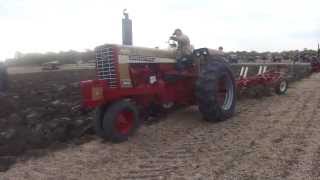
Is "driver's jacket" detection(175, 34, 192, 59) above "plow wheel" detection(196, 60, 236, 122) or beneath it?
above

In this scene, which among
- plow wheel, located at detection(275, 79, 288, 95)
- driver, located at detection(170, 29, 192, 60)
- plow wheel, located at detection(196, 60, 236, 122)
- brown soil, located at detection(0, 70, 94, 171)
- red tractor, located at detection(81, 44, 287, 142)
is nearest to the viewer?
brown soil, located at detection(0, 70, 94, 171)

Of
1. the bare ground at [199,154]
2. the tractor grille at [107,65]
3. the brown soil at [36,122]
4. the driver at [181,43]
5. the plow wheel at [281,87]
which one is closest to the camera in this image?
the bare ground at [199,154]

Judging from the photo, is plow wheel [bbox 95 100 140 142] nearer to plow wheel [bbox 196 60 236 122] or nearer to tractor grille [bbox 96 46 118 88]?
tractor grille [bbox 96 46 118 88]

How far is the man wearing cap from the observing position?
1060 centimetres

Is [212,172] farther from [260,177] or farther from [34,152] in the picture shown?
[34,152]

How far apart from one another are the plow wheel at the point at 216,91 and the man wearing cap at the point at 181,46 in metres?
0.54

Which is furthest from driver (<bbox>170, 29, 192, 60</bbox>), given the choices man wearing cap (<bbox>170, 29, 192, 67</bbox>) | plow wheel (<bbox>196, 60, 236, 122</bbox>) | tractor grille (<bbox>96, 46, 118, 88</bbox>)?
tractor grille (<bbox>96, 46, 118, 88</bbox>)

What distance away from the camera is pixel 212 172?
6.69 metres

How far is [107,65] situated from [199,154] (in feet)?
7.55

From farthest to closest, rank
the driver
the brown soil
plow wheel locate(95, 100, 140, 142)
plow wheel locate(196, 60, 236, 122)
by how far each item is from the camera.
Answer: the driver < plow wheel locate(196, 60, 236, 122) < plow wheel locate(95, 100, 140, 142) < the brown soil

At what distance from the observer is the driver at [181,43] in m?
10.6

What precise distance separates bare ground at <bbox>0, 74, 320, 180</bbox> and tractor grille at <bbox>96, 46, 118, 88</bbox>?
96 cm

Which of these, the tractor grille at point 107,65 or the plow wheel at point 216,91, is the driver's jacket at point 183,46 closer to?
the plow wheel at point 216,91

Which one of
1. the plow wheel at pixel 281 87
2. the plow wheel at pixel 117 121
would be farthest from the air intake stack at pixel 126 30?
the plow wheel at pixel 281 87
